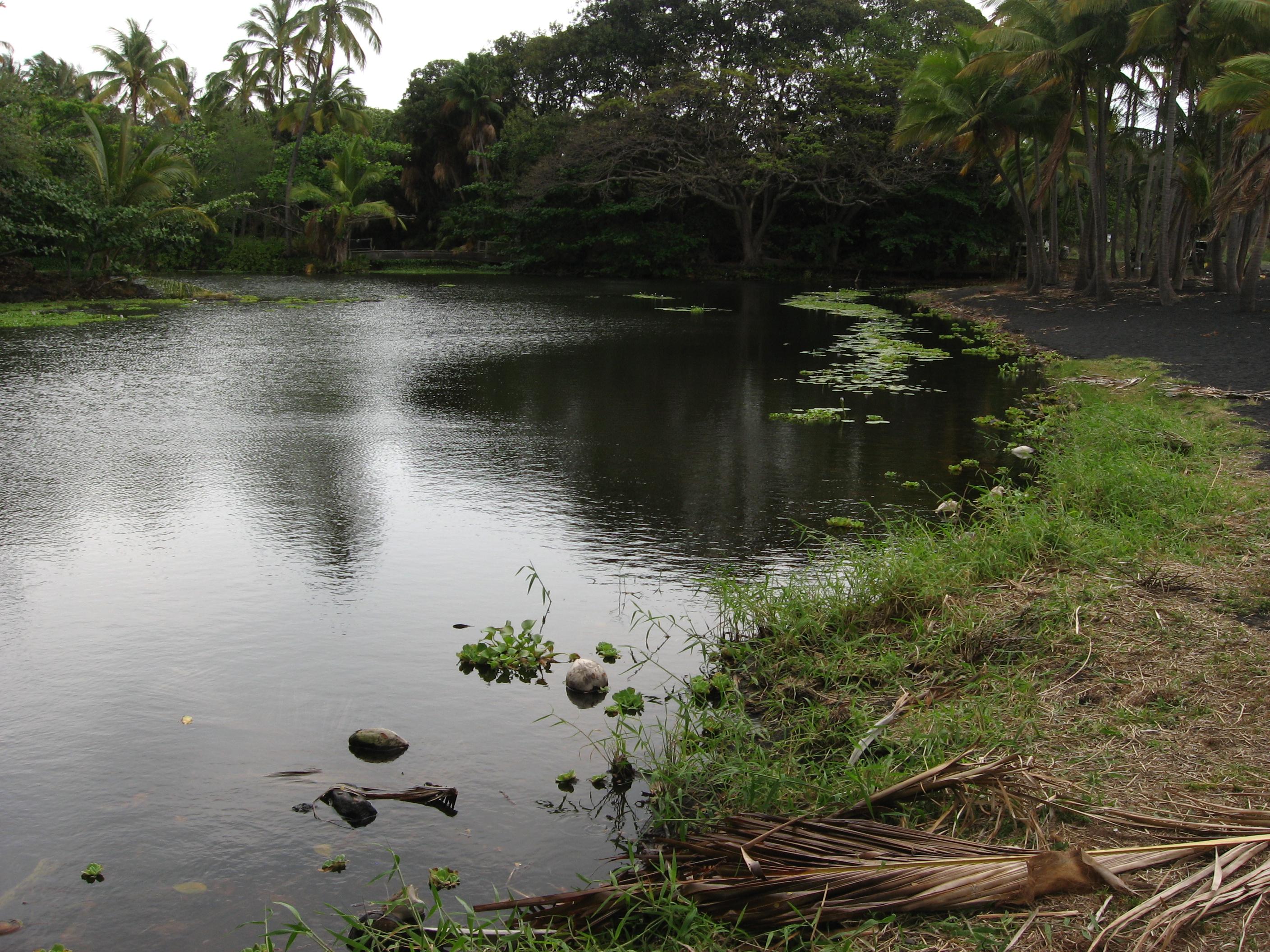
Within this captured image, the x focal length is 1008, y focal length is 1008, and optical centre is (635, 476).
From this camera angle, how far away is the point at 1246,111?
53.5ft

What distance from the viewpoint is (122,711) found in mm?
4133

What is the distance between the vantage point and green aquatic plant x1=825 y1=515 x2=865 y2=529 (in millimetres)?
6641

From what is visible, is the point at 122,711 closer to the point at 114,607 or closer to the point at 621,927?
the point at 114,607

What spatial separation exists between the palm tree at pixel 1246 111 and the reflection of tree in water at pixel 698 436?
18.2 feet

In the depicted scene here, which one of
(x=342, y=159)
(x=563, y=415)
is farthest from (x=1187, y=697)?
(x=342, y=159)

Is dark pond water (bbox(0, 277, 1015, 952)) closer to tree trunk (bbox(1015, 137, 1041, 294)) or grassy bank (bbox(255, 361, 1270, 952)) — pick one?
grassy bank (bbox(255, 361, 1270, 952))

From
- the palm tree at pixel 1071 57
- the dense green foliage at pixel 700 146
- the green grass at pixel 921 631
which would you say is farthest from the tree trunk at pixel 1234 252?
the green grass at pixel 921 631

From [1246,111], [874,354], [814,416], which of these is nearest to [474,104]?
[874,354]

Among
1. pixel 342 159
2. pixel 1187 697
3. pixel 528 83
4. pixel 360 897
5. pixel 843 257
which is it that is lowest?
pixel 360 897

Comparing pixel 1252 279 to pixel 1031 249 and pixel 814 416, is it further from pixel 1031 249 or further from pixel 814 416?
pixel 814 416

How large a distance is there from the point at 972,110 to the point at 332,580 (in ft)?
78.2

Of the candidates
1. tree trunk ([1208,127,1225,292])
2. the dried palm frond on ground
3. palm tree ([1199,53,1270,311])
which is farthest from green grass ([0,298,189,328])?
tree trunk ([1208,127,1225,292])

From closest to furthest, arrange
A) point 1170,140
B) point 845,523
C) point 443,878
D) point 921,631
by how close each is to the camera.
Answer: point 443,878 → point 921,631 → point 845,523 → point 1170,140

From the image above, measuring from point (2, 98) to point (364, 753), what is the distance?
25480mm
